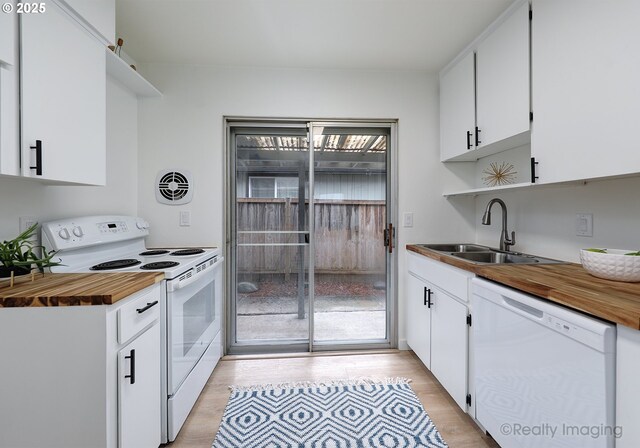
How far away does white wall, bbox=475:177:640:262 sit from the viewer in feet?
4.34

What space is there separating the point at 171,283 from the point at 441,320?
165cm

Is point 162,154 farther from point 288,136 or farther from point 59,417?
point 59,417

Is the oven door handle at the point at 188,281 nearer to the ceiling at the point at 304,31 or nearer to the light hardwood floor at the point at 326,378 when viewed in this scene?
the light hardwood floor at the point at 326,378

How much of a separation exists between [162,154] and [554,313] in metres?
2.66

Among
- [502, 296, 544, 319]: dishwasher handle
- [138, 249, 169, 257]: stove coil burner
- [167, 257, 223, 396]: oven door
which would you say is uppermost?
[138, 249, 169, 257]: stove coil burner

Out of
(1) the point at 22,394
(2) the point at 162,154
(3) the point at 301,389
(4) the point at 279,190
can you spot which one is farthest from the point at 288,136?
(1) the point at 22,394

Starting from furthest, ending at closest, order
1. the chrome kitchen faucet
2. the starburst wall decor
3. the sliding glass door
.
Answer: the sliding glass door < the starburst wall decor < the chrome kitchen faucet

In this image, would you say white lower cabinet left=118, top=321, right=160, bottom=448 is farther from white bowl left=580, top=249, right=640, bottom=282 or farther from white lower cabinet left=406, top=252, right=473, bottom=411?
white bowl left=580, top=249, right=640, bottom=282

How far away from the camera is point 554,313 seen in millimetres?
982

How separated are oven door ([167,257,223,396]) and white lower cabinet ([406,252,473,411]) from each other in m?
1.56

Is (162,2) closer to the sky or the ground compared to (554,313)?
closer to the sky

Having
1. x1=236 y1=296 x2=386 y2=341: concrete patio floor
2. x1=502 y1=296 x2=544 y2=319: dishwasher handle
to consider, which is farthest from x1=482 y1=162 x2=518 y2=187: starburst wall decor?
x1=236 y1=296 x2=386 y2=341: concrete patio floor

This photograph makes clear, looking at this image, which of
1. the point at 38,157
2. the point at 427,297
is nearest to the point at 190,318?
the point at 38,157

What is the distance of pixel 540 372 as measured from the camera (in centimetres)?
105
